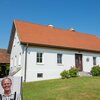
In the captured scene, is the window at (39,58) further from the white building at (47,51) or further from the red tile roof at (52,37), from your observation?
the red tile roof at (52,37)

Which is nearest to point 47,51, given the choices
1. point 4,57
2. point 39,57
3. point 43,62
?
point 39,57

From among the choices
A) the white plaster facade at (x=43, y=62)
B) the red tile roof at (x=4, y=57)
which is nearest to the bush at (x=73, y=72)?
the white plaster facade at (x=43, y=62)

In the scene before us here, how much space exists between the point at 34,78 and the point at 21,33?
551cm

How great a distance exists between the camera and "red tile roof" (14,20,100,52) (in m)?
25.6

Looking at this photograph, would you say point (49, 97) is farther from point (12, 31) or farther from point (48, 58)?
point (12, 31)

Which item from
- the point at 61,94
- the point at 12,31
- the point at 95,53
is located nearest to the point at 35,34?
the point at 12,31

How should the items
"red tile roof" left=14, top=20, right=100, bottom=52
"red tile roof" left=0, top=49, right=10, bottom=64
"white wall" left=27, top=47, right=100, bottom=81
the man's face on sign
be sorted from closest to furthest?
1. the man's face on sign
2. "white wall" left=27, top=47, right=100, bottom=81
3. "red tile roof" left=14, top=20, right=100, bottom=52
4. "red tile roof" left=0, top=49, right=10, bottom=64

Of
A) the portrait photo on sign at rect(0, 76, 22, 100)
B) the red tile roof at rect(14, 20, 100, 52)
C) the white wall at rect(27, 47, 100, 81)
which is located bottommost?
the portrait photo on sign at rect(0, 76, 22, 100)

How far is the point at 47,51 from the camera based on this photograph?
83.4 ft

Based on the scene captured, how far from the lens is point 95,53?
99.4 feet

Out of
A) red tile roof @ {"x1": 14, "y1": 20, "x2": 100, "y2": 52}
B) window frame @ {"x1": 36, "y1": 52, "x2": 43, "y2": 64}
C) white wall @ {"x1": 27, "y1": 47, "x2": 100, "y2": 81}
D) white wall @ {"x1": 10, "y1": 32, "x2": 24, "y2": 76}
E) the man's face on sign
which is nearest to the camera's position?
the man's face on sign

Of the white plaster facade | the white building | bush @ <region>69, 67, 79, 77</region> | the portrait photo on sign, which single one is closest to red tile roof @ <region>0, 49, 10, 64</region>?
the white building

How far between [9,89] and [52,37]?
904 inches

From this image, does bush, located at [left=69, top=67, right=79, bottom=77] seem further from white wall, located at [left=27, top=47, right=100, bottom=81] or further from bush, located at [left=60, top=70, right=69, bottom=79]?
white wall, located at [left=27, top=47, right=100, bottom=81]
